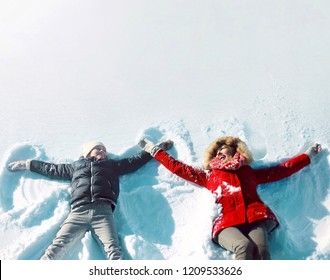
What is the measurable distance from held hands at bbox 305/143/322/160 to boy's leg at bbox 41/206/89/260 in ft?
7.43

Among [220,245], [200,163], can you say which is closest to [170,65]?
[200,163]

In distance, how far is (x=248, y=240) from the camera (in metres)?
3.79

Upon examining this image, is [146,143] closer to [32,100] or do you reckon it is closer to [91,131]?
[91,131]

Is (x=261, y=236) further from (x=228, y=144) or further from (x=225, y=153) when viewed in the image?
(x=228, y=144)

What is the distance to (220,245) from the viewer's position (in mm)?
4008

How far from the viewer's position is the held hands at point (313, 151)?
15.2 feet

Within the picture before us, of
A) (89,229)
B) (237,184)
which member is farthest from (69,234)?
(237,184)

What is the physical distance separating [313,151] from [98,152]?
2.17 m

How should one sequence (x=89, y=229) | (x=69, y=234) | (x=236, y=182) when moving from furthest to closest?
(x=236, y=182) → (x=89, y=229) → (x=69, y=234)

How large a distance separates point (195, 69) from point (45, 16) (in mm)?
2390

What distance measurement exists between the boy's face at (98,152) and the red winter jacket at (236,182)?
53 cm

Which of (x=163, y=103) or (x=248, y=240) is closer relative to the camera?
(x=248, y=240)

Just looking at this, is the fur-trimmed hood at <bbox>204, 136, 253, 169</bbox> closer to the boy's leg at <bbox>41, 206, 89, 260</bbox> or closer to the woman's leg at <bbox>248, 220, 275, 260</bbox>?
the woman's leg at <bbox>248, 220, 275, 260</bbox>

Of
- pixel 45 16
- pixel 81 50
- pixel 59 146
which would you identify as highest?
pixel 45 16
